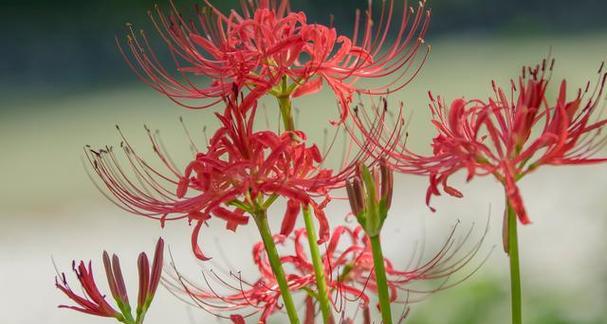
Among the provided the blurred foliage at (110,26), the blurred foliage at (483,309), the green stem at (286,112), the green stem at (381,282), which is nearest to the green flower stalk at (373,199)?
A: the green stem at (381,282)

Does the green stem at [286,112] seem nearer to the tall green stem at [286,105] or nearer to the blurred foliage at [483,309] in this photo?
the tall green stem at [286,105]

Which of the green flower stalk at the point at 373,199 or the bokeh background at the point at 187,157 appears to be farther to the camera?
the bokeh background at the point at 187,157

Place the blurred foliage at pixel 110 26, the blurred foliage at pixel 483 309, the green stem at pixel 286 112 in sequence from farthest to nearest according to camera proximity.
→ 1. the blurred foliage at pixel 110 26
2. the blurred foliage at pixel 483 309
3. the green stem at pixel 286 112

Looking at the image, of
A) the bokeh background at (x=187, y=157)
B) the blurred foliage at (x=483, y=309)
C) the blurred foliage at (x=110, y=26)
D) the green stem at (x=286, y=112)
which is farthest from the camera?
the blurred foliage at (x=110, y=26)

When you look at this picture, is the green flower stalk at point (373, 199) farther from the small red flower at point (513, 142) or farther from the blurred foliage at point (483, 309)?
the blurred foliage at point (483, 309)

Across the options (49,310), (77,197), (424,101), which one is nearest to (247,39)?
(49,310)

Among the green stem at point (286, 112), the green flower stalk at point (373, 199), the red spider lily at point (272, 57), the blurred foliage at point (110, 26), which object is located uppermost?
the blurred foliage at point (110, 26)

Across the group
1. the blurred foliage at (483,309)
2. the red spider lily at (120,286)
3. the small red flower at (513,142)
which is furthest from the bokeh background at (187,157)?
the red spider lily at (120,286)

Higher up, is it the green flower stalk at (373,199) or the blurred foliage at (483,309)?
the green flower stalk at (373,199)
